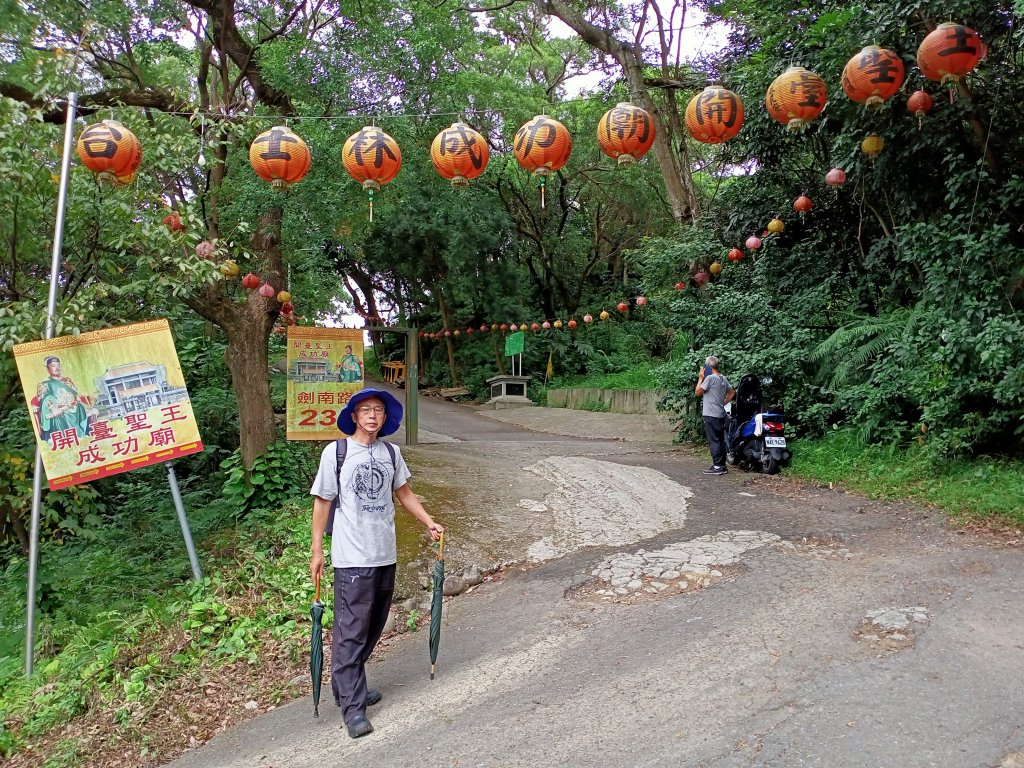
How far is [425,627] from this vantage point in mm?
4570

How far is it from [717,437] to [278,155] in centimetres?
604

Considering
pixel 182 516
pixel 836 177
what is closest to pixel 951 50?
pixel 836 177

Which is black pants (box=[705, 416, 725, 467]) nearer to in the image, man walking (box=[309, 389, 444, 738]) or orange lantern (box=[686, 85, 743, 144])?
orange lantern (box=[686, 85, 743, 144])

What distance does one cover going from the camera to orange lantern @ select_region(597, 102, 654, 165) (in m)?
6.18

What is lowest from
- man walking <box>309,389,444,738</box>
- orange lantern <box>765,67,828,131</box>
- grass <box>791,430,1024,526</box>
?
grass <box>791,430,1024,526</box>

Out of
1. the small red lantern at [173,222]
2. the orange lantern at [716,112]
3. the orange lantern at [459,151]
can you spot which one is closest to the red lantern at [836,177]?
the orange lantern at [716,112]

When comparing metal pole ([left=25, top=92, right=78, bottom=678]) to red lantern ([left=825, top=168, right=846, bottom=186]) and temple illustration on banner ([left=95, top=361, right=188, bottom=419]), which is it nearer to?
temple illustration on banner ([left=95, top=361, right=188, bottom=419])

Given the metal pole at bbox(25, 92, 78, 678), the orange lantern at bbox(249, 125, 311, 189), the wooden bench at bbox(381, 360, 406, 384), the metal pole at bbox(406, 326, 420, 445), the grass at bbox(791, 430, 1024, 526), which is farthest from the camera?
the wooden bench at bbox(381, 360, 406, 384)

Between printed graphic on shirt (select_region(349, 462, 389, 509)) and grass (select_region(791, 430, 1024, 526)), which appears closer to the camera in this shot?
printed graphic on shirt (select_region(349, 462, 389, 509))

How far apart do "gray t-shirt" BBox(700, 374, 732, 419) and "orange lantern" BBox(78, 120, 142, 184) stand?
6.70m

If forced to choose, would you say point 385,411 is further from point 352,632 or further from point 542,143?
point 542,143

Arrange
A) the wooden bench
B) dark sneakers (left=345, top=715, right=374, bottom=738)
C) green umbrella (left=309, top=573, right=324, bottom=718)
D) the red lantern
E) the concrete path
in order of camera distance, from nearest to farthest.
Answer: the concrete path < dark sneakers (left=345, top=715, right=374, bottom=738) < green umbrella (left=309, top=573, right=324, bottom=718) < the red lantern < the wooden bench

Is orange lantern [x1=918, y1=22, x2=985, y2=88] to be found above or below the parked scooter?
above

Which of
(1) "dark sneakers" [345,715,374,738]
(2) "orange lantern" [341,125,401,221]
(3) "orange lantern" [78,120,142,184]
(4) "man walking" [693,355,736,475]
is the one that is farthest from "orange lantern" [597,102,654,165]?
(1) "dark sneakers" [345,715,374,738]
